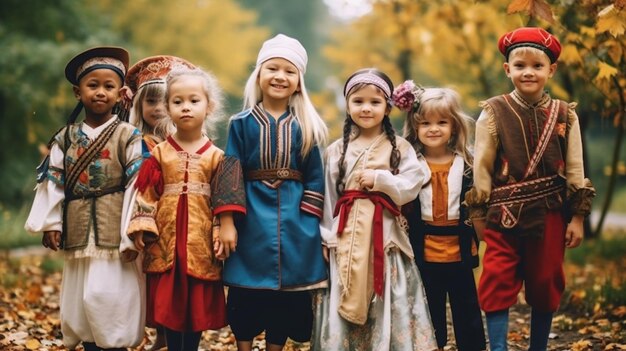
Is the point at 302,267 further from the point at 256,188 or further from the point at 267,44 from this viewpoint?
the point at 267,44

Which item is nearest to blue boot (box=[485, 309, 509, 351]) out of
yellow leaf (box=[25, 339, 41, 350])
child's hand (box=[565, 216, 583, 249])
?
child's hand (box=[565, 216, 583, 249])

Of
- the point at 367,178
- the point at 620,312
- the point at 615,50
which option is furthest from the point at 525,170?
the point at 620,312

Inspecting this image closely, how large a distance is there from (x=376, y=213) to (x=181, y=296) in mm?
1140

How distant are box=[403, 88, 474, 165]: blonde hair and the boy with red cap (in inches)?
12.8

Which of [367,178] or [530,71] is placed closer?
[530,71]

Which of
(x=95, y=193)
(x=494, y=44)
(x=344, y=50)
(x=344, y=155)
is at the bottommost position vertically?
(x=95, y=193)

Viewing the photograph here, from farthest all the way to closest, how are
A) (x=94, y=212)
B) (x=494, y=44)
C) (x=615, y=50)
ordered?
(x=494, y=44) < (x=615, y=50) < (x=94, y=212)

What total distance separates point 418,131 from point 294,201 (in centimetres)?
90

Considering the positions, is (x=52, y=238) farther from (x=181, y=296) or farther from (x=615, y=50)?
(x=615, y=50)

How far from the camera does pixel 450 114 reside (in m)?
3.88

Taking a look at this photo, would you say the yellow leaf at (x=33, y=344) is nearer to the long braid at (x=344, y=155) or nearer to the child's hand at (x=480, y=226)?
the long braid at (x=344, y=155)

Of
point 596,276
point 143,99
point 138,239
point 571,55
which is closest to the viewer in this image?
point 138,239

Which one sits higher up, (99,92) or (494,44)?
(494,44)

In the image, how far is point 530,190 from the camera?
3.45 metres
